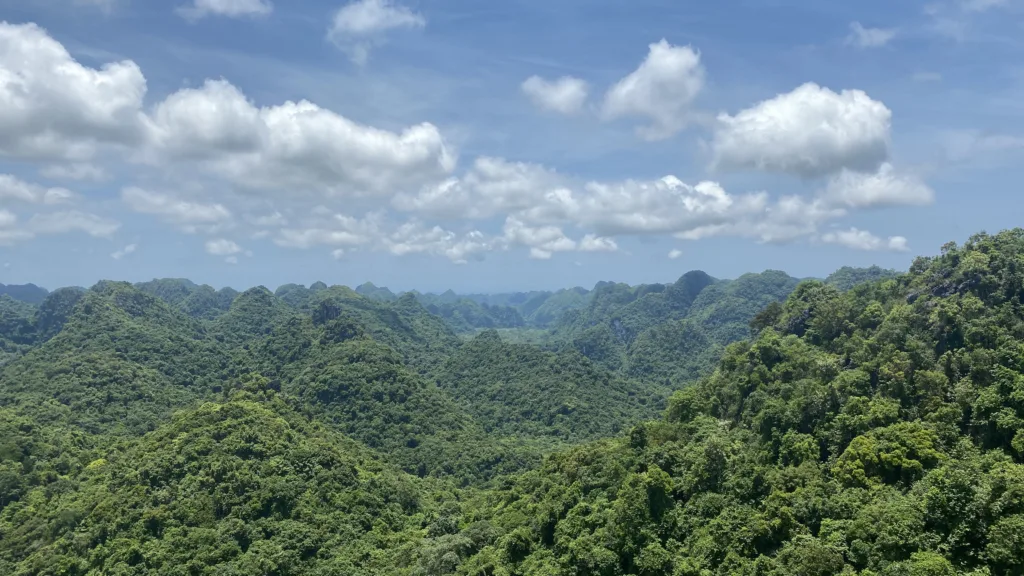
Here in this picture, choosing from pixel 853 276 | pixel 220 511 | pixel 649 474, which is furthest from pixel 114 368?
pixel 853 276

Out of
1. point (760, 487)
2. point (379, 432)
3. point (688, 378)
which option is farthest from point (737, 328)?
point (760, 487)

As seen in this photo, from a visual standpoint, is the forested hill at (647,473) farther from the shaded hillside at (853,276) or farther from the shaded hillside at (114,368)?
the shaded hillside at (853,276)

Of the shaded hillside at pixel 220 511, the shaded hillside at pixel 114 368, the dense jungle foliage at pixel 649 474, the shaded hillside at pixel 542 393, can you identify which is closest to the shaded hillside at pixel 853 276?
the shaded hillside at pixel 542 393

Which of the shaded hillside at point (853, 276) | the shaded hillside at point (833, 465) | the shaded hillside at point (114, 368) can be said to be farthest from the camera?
the shaded hillside at point (853, 276)

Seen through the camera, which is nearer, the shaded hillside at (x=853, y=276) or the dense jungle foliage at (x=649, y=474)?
the dense jungle foliage at (x=649, y=474)

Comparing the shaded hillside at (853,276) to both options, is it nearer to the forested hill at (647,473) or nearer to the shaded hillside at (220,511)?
the forested hill at (647,473)

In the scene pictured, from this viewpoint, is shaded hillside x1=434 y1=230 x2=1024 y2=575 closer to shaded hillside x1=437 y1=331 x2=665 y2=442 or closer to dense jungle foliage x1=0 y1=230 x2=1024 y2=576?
dense jungle foliage x1=0 y1=230 x2=1024 y2=576

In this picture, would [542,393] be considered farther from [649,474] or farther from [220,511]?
[649,474]

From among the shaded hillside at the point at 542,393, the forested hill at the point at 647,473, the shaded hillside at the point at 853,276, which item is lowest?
the shaded hillside at the point at 542,393

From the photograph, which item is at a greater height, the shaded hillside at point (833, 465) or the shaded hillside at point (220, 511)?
the shaded hillside at point (833, 465)

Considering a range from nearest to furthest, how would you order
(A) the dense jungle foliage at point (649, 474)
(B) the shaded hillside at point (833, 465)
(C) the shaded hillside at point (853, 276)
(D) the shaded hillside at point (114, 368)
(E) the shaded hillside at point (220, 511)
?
(B) the shaded hillside at point (833, 465), (A) the dense jungle foliage at point (649, 474), (E) the shaded hillside at point (220, 511), (D) the shaded hillside at point (114, 368), (C) the shaded hillside at point (853, 276)

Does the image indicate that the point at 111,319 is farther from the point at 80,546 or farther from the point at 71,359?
the point at 80,546
